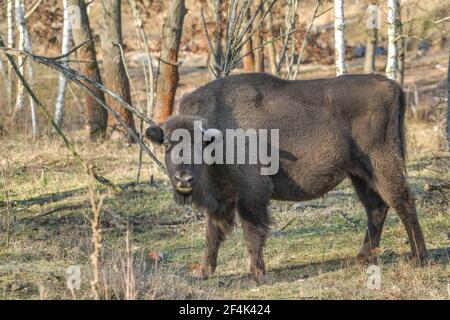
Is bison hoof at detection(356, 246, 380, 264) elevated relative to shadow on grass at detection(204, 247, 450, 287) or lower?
elevated

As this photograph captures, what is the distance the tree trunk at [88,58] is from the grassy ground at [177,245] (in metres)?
3.10

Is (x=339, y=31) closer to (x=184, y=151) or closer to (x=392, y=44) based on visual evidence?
(x=392, y=44)

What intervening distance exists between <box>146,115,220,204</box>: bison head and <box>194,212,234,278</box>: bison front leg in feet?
1.76

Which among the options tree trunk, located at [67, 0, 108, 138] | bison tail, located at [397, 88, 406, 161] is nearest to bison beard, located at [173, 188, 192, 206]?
bison tail, located at [397, 88, 406, 161]

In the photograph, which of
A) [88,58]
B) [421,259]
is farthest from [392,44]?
[421,259]

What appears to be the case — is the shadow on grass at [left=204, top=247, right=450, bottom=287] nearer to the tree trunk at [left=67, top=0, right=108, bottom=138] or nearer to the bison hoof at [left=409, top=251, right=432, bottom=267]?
the bison hoof at [left=409, top=251, right=432, bottom=267]

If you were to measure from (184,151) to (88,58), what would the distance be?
10475 mm

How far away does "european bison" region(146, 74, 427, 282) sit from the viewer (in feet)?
30.4

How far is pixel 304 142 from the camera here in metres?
9.69

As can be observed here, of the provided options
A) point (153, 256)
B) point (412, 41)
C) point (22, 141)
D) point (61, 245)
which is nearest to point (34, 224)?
point (61, 245)

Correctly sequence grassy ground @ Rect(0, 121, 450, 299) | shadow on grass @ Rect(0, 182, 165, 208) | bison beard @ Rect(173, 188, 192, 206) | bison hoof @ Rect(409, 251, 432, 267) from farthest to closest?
shadow on grass @ Rect(0, 182, 165, 208) < bison hoof @ Rect(409, 251, 432, 267) < bison beard @ Rect(173, 188, 192, 206) < grassy ground @ Rect(0, 121, 450, 299)

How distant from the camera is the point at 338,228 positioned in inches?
459

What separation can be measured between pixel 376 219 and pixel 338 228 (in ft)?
4.93
